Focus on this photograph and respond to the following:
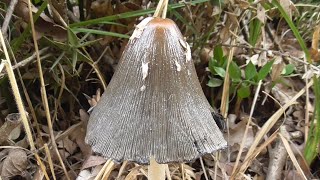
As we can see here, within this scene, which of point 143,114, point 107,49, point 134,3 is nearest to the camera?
point 143,114

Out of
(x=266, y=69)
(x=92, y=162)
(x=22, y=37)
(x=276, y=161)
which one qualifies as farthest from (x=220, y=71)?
(x=22, y=37)

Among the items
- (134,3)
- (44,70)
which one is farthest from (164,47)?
(44,70)

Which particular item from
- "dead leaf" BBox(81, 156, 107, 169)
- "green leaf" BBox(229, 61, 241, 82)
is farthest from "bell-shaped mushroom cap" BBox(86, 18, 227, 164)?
"green leaf" BBox(229, 61, 241, 82)

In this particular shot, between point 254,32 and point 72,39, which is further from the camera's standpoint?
point 254,32

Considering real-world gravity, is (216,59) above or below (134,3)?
below

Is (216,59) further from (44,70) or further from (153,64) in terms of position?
(153,64)

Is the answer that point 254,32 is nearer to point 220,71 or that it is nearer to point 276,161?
point 220,71

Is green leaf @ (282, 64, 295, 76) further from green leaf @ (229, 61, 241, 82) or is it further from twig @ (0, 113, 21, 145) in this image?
twig @ (0, 113, 21, 145)
